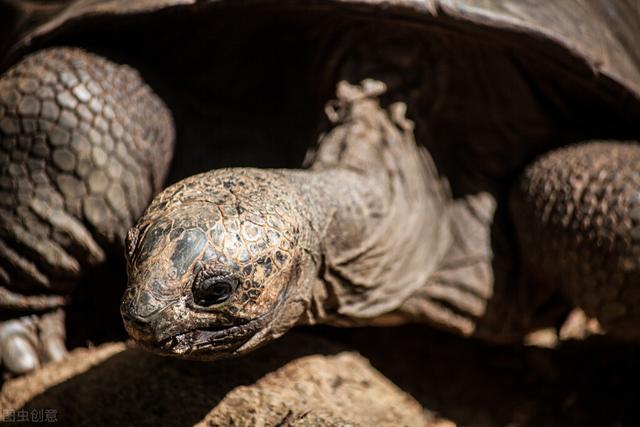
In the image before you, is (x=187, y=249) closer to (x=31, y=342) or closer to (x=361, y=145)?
(x=361, y=145)

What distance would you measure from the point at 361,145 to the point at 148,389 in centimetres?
124

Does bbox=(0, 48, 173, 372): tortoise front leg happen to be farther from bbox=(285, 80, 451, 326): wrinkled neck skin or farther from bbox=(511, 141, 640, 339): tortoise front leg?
bbox=(511, 141, 640, 339): tortoise front leg

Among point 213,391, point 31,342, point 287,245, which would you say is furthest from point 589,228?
point 31,342

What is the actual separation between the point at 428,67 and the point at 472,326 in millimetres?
1136

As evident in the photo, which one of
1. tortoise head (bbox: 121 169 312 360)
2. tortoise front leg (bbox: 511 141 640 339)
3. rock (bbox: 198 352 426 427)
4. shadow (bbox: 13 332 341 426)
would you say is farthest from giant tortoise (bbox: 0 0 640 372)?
shadow (bbox: 13 332 341 426)

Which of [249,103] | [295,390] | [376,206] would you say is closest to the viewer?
[295,390]

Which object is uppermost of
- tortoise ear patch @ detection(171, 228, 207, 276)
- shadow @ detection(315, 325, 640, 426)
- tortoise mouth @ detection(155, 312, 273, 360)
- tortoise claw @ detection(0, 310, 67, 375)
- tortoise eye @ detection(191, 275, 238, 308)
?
tortoise ear patch @ detection(171, 228, 207, 276)

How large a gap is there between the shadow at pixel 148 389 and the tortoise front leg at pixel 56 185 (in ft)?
1.36

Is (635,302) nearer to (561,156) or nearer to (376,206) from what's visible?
(561,156)

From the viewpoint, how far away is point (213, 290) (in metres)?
2.12

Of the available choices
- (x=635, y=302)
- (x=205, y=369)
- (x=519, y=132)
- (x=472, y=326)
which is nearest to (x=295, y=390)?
(x=205, y=369)

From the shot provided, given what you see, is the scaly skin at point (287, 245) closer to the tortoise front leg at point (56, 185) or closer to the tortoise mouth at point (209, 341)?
the tortoise mouth at point (209, 341)

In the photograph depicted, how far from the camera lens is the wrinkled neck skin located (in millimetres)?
2662

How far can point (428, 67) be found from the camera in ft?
11.0
